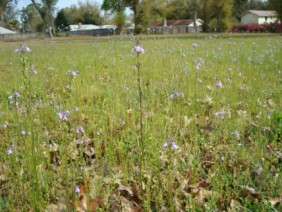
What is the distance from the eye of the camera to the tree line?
51312 mm

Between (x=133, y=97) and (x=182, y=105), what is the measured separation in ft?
2.87

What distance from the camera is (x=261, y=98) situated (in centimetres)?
429

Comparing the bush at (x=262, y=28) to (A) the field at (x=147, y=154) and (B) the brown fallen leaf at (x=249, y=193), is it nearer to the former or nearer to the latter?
(A) the field at (x=147, y=154)

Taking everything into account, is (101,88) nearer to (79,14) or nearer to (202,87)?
(202,87)

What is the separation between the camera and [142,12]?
55156 mm

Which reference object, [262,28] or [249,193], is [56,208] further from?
[262,28]

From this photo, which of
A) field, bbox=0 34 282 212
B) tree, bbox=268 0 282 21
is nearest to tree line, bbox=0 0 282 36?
tree, bbox=268 0 282 21

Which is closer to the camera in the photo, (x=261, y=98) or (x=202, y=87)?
(x=261, y=98)

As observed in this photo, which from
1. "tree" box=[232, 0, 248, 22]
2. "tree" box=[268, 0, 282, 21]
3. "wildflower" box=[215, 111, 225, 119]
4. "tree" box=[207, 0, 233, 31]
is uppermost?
"tree" box=[232, 0, 248, 22]

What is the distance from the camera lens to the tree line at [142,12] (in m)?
51.3

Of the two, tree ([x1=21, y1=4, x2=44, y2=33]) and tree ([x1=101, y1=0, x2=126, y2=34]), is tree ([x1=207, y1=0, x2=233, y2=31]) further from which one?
tree ([x1=21, y1=4, x2=44, y2=33])

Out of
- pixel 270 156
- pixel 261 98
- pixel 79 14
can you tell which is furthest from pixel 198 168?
pixel 79 14

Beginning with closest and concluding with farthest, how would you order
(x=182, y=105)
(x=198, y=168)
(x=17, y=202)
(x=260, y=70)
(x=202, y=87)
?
(x=17, y=202) < (x=198, y=168) < (x=182, y=105) < (x=202, y=87) < (x=260, y=70)

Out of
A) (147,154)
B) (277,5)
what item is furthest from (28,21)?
(277,5)
